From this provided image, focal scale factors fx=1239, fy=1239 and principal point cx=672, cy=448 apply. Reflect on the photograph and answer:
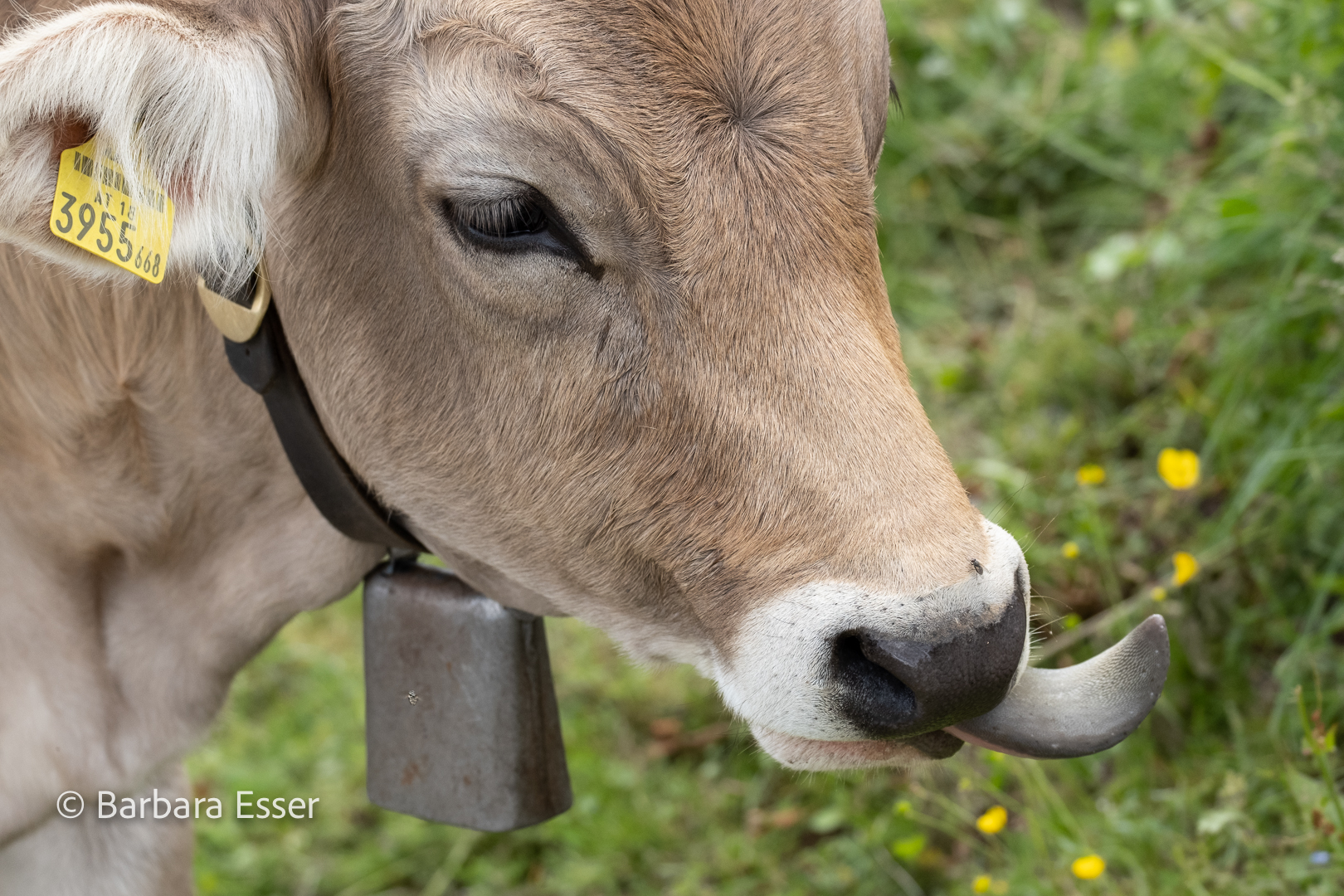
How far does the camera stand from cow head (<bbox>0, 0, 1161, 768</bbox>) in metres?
1.55

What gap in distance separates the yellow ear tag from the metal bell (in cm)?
77

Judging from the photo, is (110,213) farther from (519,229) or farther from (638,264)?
(638,264)

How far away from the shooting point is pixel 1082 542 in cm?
309

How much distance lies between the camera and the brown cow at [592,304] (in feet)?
5.13

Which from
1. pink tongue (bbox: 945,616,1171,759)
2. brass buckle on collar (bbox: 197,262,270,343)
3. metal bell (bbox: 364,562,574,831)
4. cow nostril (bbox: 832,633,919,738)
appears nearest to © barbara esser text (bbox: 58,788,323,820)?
metal bell (bbox: 364,562,574,831)

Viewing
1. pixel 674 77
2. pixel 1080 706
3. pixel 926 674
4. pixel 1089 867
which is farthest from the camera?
pixel 1089 867

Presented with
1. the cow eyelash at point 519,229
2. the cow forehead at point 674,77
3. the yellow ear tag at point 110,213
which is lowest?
the yellow ear tag at point 110,213

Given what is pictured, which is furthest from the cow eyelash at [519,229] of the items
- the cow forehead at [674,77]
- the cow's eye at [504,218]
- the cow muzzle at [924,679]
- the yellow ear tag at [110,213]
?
the cow muzzle at [924,679]

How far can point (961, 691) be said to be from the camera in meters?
1.52

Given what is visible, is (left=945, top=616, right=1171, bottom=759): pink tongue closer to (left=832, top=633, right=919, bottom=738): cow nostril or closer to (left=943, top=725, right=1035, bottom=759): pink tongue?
(left=943, top=725, right=1035, bottom=759): pink tongue

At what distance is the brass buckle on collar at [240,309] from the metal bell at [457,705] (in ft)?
1.88

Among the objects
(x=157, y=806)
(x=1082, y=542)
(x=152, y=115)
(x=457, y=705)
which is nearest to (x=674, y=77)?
(x=152, y=115)

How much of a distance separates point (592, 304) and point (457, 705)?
92cm

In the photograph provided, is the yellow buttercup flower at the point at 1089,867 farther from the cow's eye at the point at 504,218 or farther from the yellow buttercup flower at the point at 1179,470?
the cow's eye at the point at 504,218
